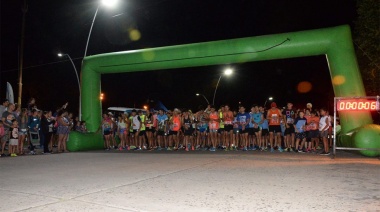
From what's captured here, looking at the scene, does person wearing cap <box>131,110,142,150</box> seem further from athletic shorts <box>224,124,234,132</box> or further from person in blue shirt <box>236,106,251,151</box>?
person in blue shirt <box>236,106,251,151</box>

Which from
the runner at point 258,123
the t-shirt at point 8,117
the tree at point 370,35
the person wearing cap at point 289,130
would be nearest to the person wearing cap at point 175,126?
the runner at point 258,123

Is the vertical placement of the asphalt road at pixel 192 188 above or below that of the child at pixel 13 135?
below

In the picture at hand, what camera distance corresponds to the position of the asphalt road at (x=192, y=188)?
13.7ft

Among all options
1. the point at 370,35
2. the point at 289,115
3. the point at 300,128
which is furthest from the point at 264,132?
the point at 370,35

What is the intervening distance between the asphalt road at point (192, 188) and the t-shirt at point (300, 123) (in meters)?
4.40

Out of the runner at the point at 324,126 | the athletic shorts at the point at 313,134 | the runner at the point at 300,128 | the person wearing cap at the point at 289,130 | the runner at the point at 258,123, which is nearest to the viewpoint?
the runner at the point at 324,126

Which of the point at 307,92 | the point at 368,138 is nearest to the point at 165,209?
the point at 368,138

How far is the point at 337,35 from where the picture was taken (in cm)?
1039

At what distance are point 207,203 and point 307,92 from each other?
8218 centimetres

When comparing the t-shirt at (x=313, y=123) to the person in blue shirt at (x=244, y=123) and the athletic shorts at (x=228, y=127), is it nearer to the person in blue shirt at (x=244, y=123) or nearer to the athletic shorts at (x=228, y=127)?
the person in blue shirt at (x=244, y=123)

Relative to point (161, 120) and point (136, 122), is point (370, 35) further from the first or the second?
point (136, 122)

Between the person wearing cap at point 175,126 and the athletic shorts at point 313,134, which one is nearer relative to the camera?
the athletic shorts at point 313,134

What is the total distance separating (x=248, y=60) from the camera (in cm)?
1155

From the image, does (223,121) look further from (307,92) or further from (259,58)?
(307,92)
